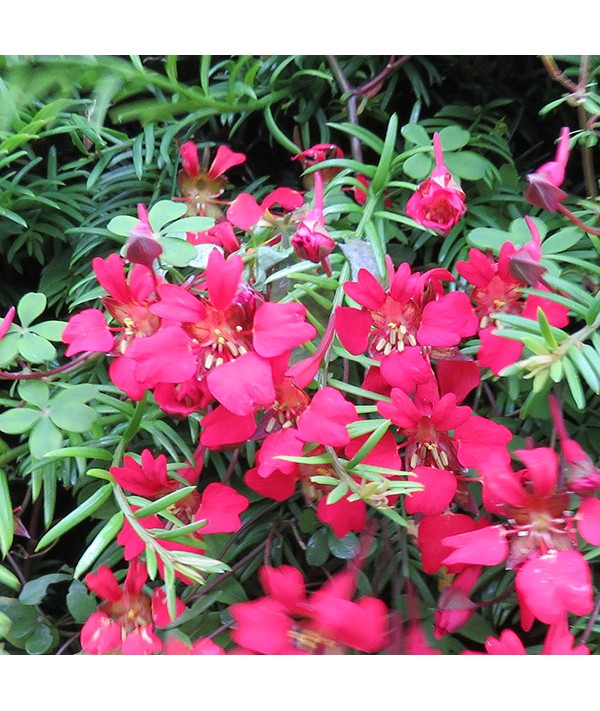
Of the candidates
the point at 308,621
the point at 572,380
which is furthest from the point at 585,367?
the point at 308,621

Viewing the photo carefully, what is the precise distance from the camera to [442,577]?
0.59 metres

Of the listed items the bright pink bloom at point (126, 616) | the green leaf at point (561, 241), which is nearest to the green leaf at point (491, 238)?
the green leaf at point (561, 241)

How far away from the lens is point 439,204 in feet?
1.90

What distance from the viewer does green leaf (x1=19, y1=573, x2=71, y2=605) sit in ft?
2.09

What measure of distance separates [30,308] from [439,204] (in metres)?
0.33

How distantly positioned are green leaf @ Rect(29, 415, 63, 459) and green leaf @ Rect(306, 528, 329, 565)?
0.72ft

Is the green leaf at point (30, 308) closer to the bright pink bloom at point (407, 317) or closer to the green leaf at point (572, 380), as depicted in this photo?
the bright pink bloom at point (407, 317)

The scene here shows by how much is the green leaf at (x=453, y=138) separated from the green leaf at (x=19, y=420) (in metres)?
0.43

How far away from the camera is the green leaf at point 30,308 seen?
1.90 ft

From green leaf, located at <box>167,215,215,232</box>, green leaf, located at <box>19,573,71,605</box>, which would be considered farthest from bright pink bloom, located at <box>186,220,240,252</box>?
green leaf, located at <box>19,573,71,605</box>

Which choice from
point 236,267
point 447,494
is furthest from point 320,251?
point 447,494

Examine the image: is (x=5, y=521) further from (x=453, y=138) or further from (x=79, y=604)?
(x=453, y=138)

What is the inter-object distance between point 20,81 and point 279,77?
0.30 m

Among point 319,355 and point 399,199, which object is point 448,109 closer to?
point 399,199
